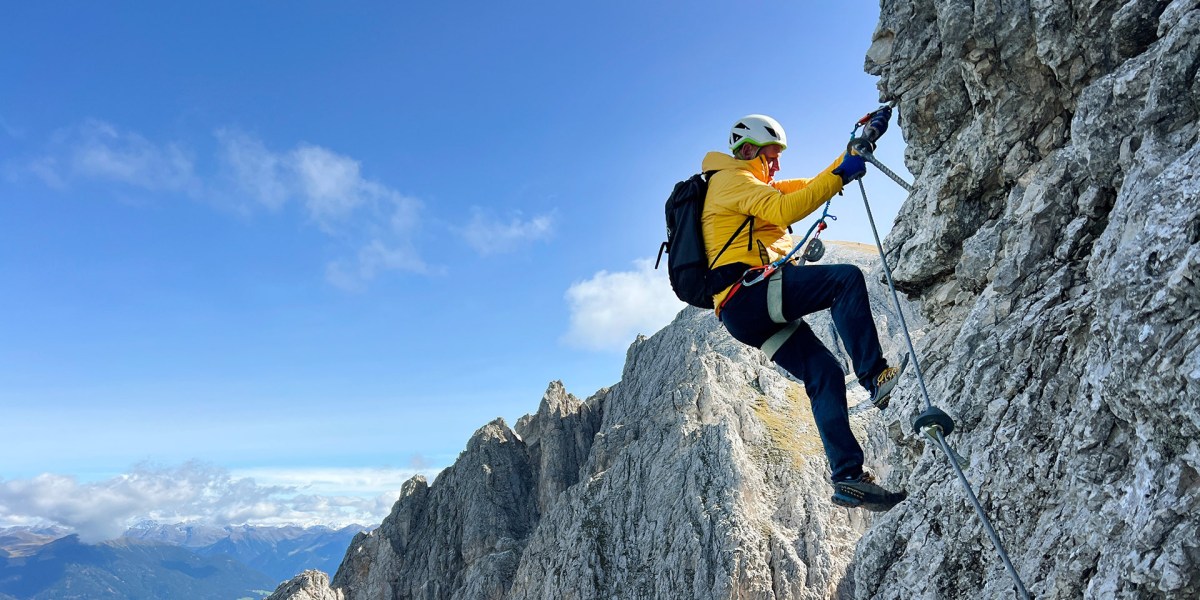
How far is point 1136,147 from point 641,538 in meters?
71.7

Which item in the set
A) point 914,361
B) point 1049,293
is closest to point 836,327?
point 914,361

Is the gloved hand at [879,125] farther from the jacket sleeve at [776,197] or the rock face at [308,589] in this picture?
the rock face at [308,589]

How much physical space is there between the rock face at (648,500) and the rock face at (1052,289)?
59533mm

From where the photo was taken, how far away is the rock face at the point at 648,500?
66.1 m

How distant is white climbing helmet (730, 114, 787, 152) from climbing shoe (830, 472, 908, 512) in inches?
156

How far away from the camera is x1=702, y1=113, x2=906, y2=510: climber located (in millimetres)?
7141

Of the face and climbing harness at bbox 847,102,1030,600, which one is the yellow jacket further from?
climbing harness at bbox 847,102,1030,600

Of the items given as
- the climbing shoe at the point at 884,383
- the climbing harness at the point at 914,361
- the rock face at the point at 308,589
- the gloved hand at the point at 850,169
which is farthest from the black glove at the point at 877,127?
the rock face at the point at 308,589

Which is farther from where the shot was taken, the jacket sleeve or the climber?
the climber

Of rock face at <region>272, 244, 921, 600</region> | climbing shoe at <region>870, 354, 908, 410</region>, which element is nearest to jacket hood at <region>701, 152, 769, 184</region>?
climbing shoe at <region>870, 354, 908, 410</region>

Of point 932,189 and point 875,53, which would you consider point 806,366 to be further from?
point 875,53

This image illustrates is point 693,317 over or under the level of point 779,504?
over

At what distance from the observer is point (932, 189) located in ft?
33.3

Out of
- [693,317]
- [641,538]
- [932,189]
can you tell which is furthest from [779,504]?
[932,189]
